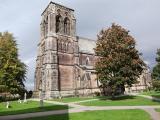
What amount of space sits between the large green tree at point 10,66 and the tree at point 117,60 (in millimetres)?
19144

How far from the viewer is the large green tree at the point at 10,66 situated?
4491 cm

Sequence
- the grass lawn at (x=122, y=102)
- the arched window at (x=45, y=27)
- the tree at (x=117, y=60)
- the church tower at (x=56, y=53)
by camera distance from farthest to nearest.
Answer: the arched window at (x=45, y=27) < the church tower at (x=56, y=53) < the tree at (x=117, y=60) < the grass lawn at (x=122, y=102)

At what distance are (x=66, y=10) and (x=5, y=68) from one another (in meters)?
24.9

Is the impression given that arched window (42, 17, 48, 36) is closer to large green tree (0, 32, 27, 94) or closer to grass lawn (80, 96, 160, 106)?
large green tree (0, 32, 27, 94)

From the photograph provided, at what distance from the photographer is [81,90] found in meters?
53.7

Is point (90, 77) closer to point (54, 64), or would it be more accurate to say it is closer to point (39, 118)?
point (54, 64)

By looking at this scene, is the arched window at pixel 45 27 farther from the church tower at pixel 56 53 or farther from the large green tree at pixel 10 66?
the large green tree at pixel 10 66

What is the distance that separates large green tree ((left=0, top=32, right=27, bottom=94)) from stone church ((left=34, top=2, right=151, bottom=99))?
627cm

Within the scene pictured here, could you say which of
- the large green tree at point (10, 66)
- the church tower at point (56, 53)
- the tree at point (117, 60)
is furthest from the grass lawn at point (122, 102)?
the church tower at point (56, 53)

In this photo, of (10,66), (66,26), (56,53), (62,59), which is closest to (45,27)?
(66,26)

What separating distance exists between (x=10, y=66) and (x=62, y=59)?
573 inches

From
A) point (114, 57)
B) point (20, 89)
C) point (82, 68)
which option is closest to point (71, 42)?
point (82, 68)

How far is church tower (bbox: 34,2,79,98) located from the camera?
2087 inches

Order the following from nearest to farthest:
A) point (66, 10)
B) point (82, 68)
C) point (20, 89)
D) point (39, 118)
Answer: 1. point (39, 118)
2. point (20, 89)
3. point (82, 68)
4. point (66, 10)
